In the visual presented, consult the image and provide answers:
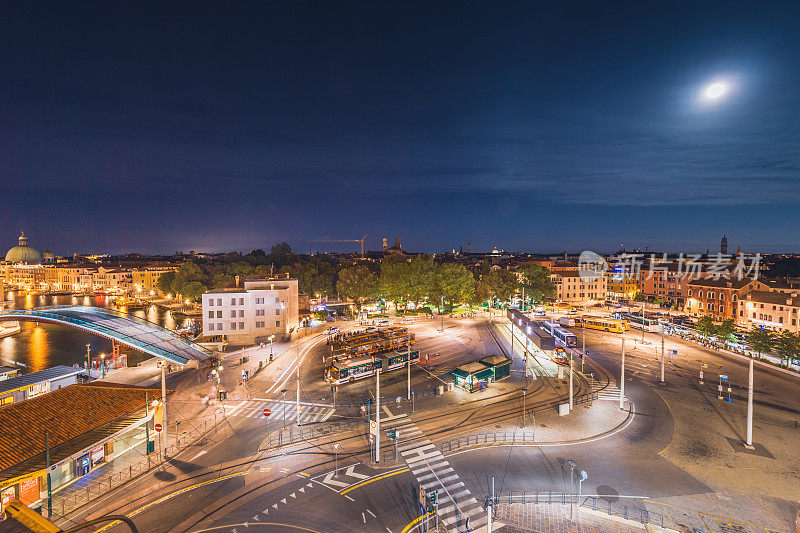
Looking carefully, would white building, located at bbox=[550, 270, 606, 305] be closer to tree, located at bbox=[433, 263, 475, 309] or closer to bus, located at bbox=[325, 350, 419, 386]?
tree, located at bbox=[433, 263, 475, 309]

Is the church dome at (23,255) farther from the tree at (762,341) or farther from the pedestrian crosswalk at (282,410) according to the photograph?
the tree at (762,341)

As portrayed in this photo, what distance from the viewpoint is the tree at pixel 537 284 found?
9275cm

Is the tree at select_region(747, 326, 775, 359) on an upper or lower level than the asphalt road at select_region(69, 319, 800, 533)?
upper

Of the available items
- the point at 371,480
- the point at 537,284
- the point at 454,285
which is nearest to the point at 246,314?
the point at 454,285

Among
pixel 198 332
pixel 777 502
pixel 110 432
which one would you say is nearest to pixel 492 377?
pixel 777 502

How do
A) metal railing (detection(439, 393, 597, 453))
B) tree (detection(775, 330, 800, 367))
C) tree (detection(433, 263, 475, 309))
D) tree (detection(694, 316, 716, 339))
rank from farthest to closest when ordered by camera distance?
1. tree (detection(433, 263, 475, 309))
2. tree (detection(694, 316, 716, 339))
3. tree (detection(775, 330, 800, 367))
4. metal railing (detection(439, 393, 597, 453))

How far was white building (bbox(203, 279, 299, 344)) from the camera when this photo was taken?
57.7 meters

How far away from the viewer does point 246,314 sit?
59.1 meters

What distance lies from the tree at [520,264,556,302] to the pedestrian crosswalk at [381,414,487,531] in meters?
69.7

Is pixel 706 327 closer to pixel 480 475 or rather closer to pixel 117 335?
pixel 480 475

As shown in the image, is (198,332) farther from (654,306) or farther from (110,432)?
(654,306)

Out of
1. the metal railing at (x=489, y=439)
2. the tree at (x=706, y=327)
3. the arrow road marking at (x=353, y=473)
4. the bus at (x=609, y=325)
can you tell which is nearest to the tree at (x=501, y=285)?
the bus at (x=609, y=325)

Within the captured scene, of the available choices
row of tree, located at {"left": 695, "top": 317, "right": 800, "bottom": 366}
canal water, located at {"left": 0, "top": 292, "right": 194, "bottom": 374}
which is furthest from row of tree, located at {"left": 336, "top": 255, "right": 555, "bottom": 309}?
canal water, located at {"left": 0, "top": 292, "right": 194, "bottom": 374}

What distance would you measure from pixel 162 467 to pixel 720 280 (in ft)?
341
